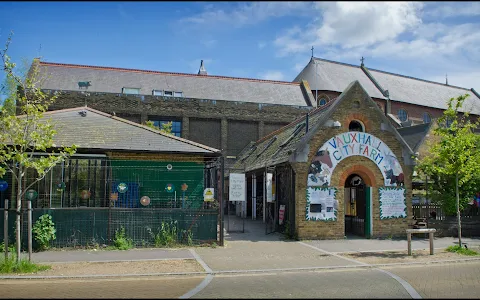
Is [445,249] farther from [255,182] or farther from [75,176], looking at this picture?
[75,176]

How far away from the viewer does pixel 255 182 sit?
24703mm

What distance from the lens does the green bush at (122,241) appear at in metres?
14.1

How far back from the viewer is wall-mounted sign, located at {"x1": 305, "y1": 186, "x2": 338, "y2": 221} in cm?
1675

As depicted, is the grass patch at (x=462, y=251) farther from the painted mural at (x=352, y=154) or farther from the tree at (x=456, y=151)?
the painted mural at (x=352, y=154)

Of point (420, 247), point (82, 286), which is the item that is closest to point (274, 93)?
point (420, 247)

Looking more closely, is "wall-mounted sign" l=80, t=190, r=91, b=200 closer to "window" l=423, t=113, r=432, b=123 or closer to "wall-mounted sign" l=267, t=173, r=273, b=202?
"wall-mounted sign" l=267, t=173, r=273, b=202

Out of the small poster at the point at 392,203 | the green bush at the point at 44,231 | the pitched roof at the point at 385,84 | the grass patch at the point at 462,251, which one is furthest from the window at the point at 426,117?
the green bush at the point at 44,231

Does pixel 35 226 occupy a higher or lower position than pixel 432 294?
higher

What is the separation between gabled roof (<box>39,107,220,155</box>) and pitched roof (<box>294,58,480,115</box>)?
97.2 feet

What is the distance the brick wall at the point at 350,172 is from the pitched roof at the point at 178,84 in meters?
20.3

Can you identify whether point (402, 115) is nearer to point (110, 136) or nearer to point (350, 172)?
point (350, 172)

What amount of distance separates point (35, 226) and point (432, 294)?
1170 cm

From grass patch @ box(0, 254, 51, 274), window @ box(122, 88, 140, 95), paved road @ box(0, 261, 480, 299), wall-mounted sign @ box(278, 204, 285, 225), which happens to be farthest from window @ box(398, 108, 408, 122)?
grass patch @ box(0, 254, 51, 274)

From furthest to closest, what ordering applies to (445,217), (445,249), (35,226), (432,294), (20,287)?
(445,217) < (445,249) < (35,226) < (20,287) < (432,294)
